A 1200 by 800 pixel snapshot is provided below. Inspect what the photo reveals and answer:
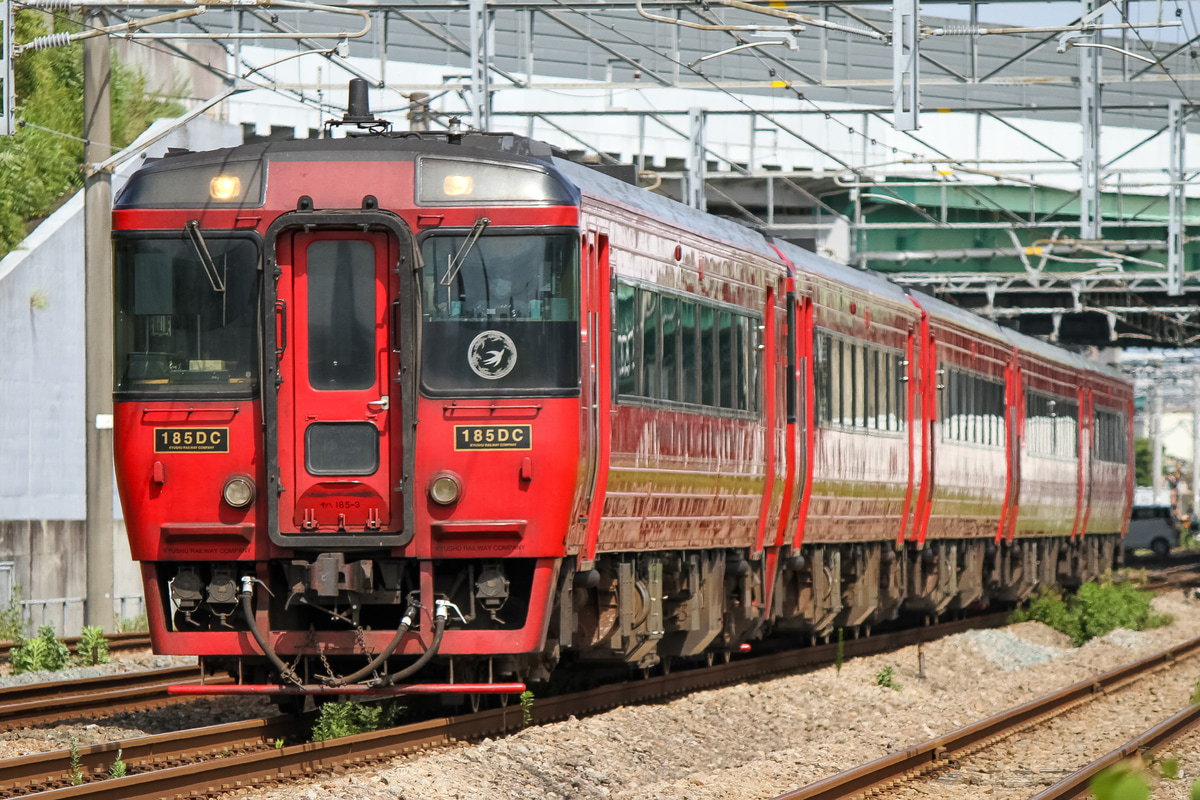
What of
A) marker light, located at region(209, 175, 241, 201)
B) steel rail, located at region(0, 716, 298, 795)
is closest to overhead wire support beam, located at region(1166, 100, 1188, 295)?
marker light, located at region(209, 175, 241, 201)

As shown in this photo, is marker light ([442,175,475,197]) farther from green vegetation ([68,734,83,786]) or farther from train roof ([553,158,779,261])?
green vegetation ([68,734,83,786])

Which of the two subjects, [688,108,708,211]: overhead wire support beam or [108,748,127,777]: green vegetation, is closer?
[108,748,127,777]: green vegetation

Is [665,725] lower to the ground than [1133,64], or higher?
lower

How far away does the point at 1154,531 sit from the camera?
2213 inches

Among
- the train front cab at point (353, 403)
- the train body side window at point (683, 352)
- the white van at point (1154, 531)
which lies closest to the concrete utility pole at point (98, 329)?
the train body side window at point (683, 352)

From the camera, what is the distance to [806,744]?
39.7 ft

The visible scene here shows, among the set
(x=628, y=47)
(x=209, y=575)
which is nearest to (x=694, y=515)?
(x=209, y=575)

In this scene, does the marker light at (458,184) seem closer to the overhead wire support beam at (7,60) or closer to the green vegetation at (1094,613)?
the overhead wire support beam at (7,60)

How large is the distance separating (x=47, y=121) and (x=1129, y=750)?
20.1 metres

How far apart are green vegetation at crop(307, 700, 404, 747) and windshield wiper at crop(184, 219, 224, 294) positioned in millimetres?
2441

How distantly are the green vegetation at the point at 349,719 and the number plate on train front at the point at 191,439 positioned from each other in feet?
5.31

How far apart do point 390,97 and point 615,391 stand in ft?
90.4

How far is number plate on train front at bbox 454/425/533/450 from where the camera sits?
32.9 ft

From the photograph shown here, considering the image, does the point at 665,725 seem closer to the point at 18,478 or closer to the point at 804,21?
the point at 804,21
